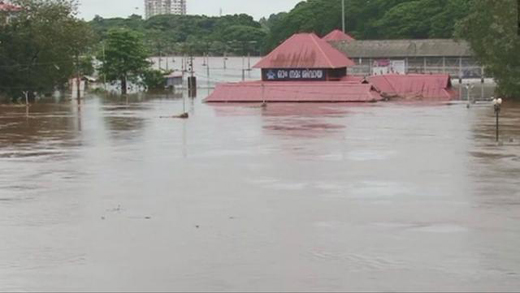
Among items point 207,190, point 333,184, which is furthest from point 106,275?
point 333,184

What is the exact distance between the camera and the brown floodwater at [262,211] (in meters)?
9.41

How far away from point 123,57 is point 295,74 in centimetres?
1820

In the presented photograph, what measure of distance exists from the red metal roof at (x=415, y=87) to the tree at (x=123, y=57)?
19848 mm

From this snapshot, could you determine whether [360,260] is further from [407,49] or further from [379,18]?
[379,18]

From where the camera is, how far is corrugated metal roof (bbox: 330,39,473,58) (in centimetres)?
6500

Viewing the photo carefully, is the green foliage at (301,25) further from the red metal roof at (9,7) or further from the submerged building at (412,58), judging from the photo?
the red metal roof at (9,7)

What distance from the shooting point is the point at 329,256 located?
10.2 metres

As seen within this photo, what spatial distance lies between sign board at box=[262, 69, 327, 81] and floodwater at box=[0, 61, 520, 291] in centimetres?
2122

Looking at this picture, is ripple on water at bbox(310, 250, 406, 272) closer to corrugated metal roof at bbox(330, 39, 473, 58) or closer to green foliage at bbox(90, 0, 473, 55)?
corrugated metal roof at bbox(330, 39, 473, 58)

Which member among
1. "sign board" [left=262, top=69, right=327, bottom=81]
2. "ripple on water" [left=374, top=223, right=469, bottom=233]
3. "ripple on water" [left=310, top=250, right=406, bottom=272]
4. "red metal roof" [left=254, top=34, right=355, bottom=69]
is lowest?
"ripple on water" [left=310, top=250, right=406, bottom=272]

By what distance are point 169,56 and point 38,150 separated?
9334 cm

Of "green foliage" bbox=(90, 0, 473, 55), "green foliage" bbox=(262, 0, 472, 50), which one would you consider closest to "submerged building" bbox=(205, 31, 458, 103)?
"green foliage" bbox=(90, 0, 473, 55)

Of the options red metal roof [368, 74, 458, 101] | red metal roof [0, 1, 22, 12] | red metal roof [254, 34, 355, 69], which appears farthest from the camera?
red metal roof [0, 1, 22, 12]

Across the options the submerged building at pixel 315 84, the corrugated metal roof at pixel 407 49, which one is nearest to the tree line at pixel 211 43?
the submerged building at pixel 315 84
